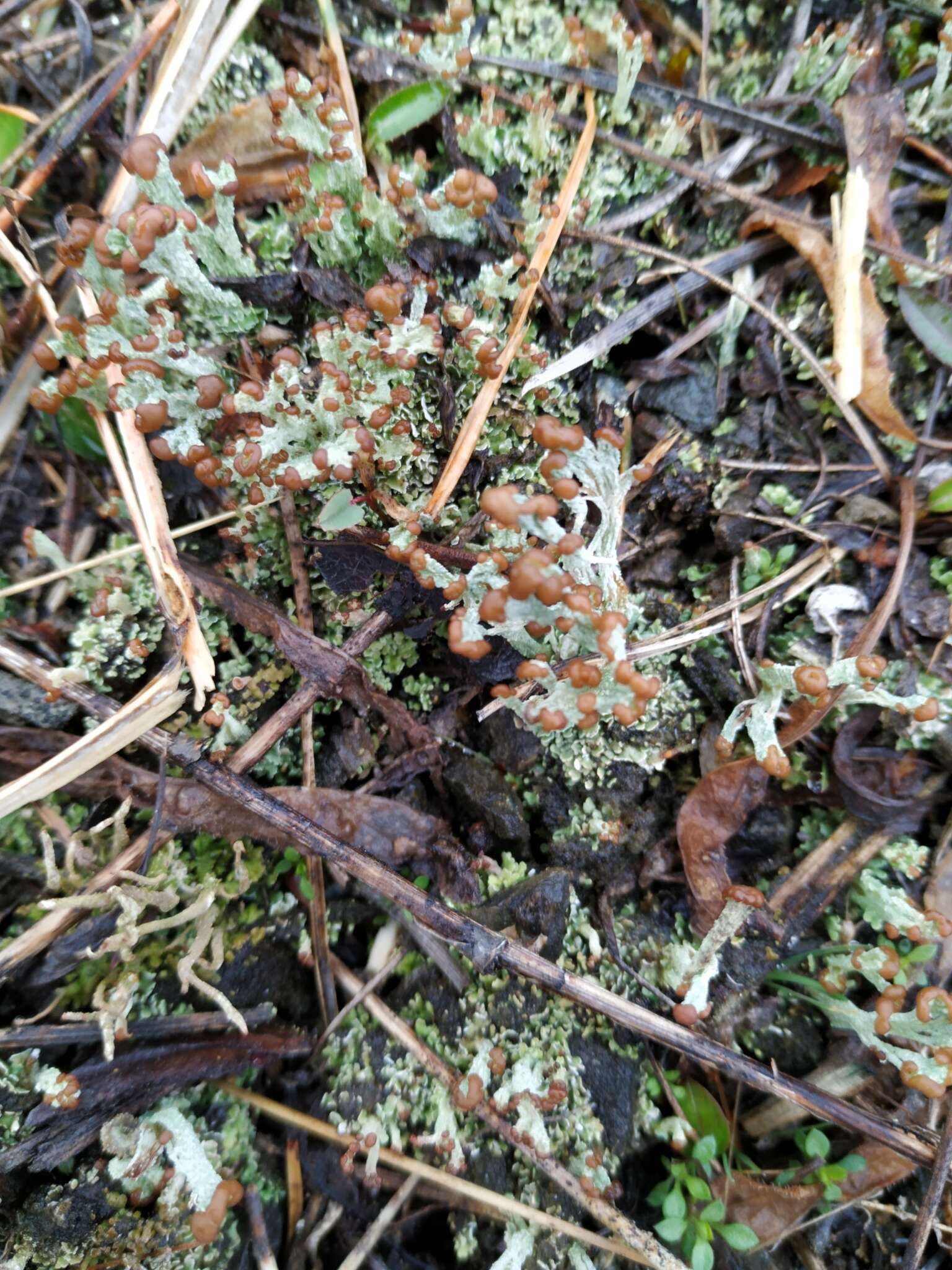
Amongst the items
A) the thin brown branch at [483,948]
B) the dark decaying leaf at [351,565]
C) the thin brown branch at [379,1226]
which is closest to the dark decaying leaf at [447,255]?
the dark decaying leaf at [351,565]

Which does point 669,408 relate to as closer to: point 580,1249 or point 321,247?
point 321,247

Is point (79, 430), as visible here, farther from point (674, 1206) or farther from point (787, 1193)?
point (787, 1193)

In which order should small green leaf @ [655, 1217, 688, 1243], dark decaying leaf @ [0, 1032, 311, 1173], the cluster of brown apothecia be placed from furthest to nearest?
1. small green leaf @ [655, 1217, 688, 1243]
2. dark decaying leaf @ [0, 1032, 311, 1173]
3. the cluster of brown apothecia

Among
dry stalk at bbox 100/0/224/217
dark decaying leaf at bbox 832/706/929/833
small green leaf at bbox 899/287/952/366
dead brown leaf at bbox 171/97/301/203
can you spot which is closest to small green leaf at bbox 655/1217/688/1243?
dark decaying leaf at bbox 832/706/929/833

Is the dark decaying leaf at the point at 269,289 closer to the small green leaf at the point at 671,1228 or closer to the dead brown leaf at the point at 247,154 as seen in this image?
→ the dead brown leaf at the point at 247,154

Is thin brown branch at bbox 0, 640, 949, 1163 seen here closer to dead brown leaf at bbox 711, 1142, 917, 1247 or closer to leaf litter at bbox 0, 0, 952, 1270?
leaf litter at bbox 0, 0, 952, 1270

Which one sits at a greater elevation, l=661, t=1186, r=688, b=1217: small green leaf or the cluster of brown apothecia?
the cluster of brown apothecia

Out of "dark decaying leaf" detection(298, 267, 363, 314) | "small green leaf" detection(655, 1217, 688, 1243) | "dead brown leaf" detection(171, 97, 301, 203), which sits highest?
"dead brown leaf" detection(171, 97, 301, 203)
